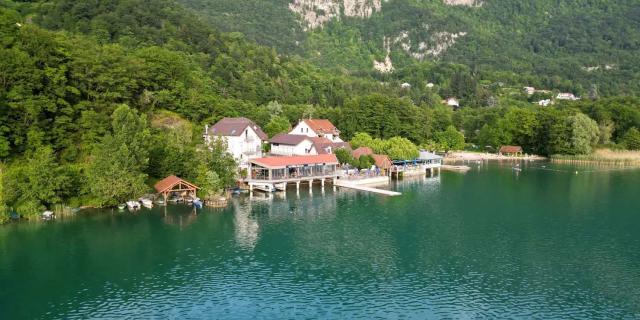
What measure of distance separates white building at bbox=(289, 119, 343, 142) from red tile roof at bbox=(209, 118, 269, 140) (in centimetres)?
934

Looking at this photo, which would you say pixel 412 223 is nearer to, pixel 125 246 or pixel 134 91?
pixel 125 246

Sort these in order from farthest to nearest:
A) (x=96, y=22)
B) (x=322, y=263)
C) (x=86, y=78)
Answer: (x=96, y=22)
(x=86, y=78)
(x=322, y=263)

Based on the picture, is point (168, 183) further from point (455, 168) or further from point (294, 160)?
point (455, 168)

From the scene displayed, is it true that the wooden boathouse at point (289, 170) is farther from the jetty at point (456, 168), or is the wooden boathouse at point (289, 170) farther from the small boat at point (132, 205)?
the jetty at point (456, 168)

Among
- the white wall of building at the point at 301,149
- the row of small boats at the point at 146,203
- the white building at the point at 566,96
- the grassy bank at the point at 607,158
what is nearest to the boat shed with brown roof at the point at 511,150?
the grassy bank at the point at 607,158

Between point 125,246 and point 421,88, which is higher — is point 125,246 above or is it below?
below

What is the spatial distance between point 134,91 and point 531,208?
135ft

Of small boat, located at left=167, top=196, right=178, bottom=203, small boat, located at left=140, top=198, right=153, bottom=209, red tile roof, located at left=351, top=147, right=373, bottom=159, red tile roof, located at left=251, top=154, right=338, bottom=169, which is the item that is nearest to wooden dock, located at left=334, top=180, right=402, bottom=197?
red tile roof, located at left=251, top=154, right=338, bottom=169

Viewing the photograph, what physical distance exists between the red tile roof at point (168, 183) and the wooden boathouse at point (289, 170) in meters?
7.38

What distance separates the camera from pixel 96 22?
8031cm

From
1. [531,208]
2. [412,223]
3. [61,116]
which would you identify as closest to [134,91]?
[61,116]

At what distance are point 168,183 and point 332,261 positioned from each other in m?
19.4

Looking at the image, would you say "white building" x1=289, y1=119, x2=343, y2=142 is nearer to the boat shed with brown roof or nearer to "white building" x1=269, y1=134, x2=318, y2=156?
"white building" x1=269, y1=134, x2=318, y2=156

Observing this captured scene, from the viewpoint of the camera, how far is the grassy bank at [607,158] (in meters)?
78.1
